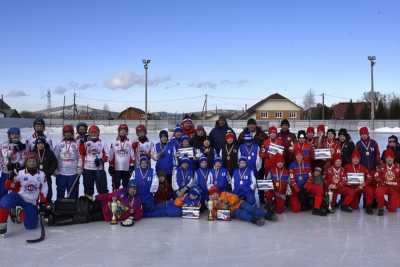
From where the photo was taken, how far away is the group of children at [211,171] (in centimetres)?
578

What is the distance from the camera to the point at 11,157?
18.7 ft

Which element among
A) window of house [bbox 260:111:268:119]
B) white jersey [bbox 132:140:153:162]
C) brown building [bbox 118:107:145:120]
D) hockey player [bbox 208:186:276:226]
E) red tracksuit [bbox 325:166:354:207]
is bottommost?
hockey player [bbox 208:186:276:226]

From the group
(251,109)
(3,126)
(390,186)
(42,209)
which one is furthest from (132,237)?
(251,109)

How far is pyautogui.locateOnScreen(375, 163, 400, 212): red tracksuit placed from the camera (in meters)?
6.16

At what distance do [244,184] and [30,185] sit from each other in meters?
3.17

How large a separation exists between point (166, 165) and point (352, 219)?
3125 mm

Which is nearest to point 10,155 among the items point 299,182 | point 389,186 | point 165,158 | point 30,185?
point 30,185

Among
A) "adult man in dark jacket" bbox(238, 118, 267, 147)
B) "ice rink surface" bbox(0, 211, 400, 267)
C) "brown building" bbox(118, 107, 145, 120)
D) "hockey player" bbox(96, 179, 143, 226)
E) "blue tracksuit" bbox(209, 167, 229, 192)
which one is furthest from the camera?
"brown building" bbox(118, 107, 145, 120)

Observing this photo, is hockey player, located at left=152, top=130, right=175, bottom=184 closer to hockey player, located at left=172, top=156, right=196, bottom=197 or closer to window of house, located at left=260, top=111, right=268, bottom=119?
hockey player, located at left=172, top=156, right=196, bottom=197

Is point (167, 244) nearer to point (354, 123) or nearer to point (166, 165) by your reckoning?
point (166, 165)

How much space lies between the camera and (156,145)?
6.90 metres

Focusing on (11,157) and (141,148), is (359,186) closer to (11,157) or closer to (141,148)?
(141,148)

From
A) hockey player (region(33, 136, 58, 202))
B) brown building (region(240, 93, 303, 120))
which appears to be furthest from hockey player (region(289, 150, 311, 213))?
brown building (region(240, 93, 303, 120))

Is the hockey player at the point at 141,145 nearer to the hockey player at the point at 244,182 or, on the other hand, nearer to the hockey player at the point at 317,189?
the hockey player at the point at 244,182
